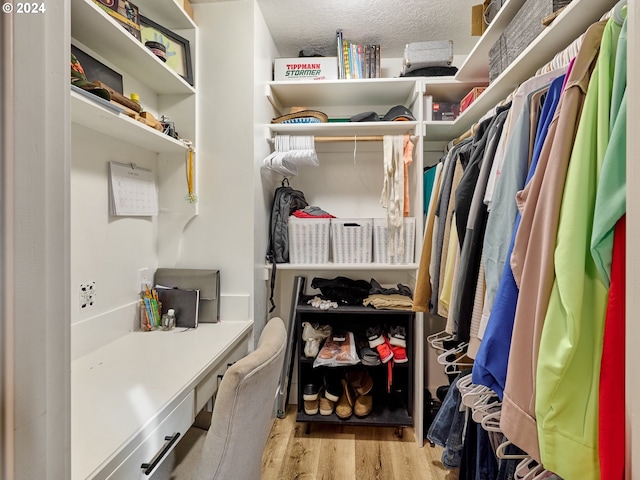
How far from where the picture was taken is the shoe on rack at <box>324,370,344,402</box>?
2012 millimetres

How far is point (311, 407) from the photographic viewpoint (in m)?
1.99

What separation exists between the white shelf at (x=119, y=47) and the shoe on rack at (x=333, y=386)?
1.79 metres

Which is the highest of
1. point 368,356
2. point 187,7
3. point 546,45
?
point 187,7

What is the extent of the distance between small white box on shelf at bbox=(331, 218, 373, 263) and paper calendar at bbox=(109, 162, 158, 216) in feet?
3.18

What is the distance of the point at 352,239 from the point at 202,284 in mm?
845

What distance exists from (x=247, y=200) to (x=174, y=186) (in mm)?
402

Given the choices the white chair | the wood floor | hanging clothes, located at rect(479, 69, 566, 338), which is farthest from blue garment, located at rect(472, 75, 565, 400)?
the wood floor

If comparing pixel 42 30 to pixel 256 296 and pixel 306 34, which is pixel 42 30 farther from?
pixel 306 34

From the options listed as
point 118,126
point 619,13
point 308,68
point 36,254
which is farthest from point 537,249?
point 308,68

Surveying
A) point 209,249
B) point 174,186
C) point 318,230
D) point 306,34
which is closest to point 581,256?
point 318,230

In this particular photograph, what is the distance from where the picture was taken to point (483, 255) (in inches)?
37.6

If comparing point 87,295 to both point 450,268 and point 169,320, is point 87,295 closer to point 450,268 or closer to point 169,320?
point 169,320

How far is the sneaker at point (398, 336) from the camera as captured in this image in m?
1.96

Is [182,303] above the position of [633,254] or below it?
below
